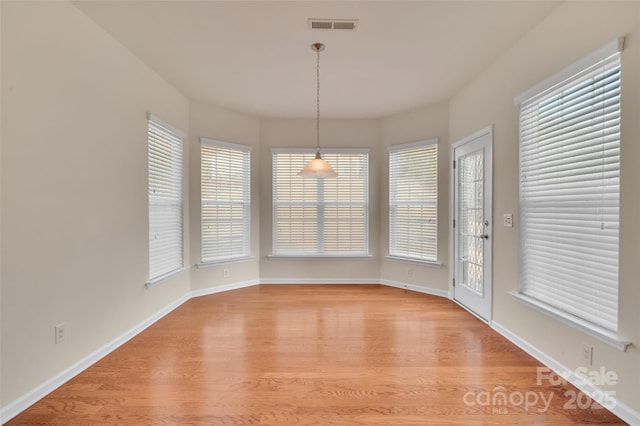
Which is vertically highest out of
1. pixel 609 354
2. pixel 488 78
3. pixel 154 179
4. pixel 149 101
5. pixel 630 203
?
pixel 488 78

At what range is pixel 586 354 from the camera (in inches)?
83.3

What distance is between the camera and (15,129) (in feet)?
6.32

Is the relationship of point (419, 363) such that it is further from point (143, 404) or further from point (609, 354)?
point (143, 404)

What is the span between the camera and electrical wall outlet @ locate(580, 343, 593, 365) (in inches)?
82.0

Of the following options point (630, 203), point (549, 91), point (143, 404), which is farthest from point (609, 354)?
point (143, 404)

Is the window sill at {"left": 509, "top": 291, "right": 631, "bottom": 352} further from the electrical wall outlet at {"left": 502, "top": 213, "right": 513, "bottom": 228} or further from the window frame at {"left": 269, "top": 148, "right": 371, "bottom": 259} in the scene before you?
the window frame at {"left": 269, "top": 148, "right": 371, "bottom": 259}

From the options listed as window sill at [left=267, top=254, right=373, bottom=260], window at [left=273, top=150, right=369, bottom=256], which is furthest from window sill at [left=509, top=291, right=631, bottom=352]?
window at [left=273, top=150, right=369, bottom=256]

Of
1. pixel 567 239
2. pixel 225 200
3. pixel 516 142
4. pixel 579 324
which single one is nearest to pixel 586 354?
pixel 579 324

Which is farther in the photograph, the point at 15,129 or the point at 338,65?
the point at 338,65

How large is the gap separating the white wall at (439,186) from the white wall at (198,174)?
6.81ft

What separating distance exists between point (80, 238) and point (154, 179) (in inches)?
48.1

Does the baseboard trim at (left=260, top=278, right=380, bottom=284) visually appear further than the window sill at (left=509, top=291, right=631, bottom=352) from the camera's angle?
Yes

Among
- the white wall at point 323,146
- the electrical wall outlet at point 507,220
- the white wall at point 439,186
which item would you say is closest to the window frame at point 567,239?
the electrical wall outlet at point 507,220

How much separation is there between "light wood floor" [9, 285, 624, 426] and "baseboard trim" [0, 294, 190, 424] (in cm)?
6
